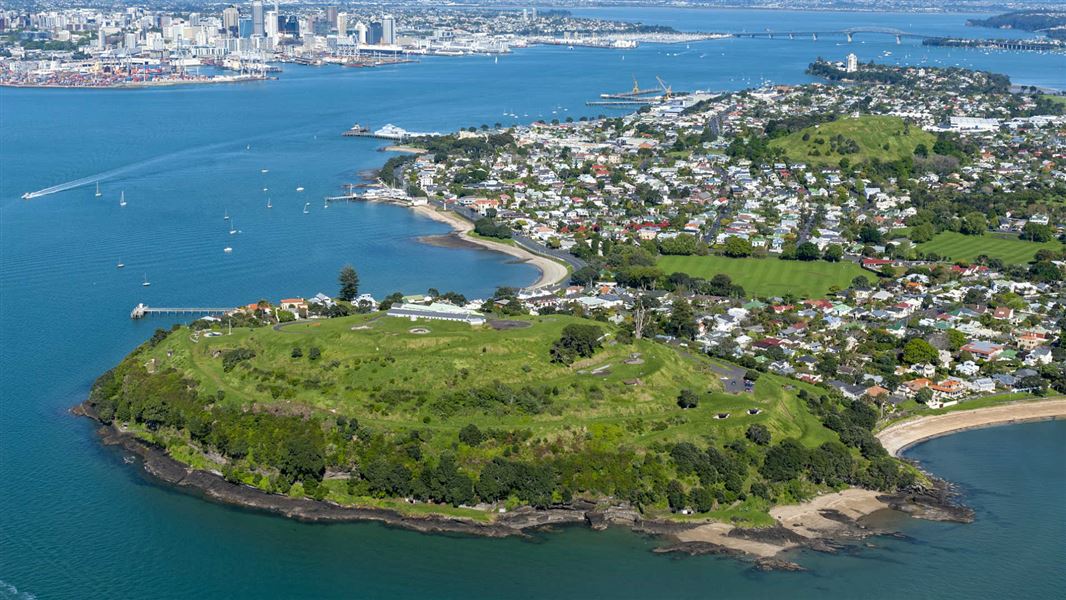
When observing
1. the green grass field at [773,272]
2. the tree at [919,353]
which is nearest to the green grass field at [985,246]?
the green grass field at [773,272]

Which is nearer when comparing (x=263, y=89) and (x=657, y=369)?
(x=657, y=369)

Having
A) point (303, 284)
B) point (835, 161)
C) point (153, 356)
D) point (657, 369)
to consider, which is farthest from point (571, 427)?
point (835, 161)

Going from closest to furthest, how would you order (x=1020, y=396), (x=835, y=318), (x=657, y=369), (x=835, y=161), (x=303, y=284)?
(x=657, y=369) < (x=1020, y=396) < (x=835, y=318) < (x=303, y=284) < (x=835, y=161)

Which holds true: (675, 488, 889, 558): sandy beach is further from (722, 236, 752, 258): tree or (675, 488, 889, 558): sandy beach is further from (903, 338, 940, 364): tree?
(722, 236, 752, 258): tree

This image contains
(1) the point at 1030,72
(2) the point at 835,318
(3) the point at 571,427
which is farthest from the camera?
(1) the point at 1030,72

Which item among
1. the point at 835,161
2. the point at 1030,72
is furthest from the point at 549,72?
the point at 835,161

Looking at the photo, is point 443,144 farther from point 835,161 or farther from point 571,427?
point 571,427
